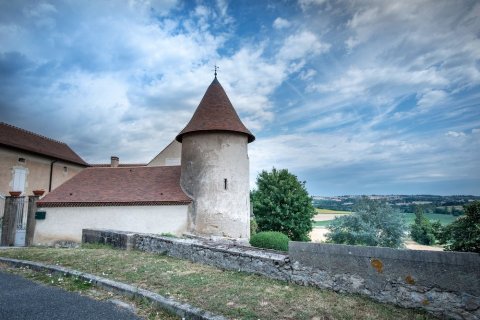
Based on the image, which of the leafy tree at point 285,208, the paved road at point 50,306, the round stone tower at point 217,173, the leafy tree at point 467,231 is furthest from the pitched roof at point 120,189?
the leafy tree at point 285,208

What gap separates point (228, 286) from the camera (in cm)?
526

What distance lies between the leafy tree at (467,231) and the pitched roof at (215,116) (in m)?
9.52

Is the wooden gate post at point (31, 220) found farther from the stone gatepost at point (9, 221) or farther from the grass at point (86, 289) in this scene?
the grass at point (86, 289)

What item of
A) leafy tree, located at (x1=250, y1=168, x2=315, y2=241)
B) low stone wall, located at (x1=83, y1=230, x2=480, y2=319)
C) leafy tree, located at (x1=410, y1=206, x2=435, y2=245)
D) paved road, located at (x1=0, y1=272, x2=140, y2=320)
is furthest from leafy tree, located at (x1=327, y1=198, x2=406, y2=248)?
paved road, located at (x1=0, y1=272, x2=140, y2=320)

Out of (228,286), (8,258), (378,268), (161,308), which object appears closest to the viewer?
(161,308)

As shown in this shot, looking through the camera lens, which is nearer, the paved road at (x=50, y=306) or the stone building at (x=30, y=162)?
the paved road at (x=50, y=306)

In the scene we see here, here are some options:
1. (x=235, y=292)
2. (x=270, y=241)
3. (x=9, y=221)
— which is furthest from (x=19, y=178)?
(x=235, y=292)

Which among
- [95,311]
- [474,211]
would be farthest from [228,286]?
[474,211]

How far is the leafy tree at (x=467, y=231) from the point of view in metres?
7.71

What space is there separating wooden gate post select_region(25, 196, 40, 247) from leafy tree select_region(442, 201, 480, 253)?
16344mm

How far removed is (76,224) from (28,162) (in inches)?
379

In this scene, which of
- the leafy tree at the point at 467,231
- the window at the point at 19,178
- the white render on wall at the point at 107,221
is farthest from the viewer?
the window at the point at 19,178

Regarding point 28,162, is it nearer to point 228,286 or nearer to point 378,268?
point 228,286

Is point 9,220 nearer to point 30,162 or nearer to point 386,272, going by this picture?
point 30,162
